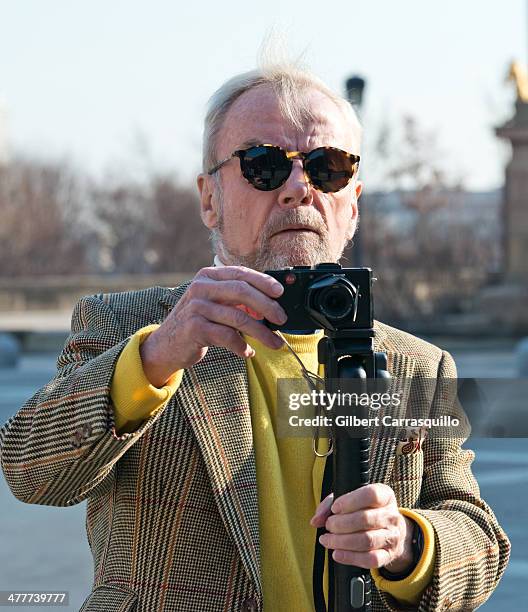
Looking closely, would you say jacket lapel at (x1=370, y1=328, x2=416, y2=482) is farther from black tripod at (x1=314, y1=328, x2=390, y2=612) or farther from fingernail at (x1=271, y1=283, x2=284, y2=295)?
fingernail at (x1=271, y1=283, x2=284, y2=295)

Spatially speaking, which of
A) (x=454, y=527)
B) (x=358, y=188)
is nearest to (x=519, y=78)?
(x=358, y=188)

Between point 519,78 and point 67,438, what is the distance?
80.1ft

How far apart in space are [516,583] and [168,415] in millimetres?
4249

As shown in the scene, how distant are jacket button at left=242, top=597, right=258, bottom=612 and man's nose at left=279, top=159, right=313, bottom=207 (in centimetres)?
92

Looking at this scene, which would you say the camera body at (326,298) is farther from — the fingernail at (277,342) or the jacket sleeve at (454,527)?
the jacket sleeve at (454,527)

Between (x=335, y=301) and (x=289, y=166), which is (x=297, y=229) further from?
(x=335, y=301)

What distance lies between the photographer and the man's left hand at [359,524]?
7.48ft

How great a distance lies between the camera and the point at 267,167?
2973 mm

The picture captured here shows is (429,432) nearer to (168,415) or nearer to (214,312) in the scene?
(168,415)

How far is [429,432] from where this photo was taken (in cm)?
296

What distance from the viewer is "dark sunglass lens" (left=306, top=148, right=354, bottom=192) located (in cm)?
302

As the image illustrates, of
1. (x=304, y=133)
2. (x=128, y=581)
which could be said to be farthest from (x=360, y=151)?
(x=128, y=581)

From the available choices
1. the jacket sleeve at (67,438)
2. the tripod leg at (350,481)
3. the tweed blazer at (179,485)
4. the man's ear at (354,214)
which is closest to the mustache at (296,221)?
the man's ear at (354,214)
